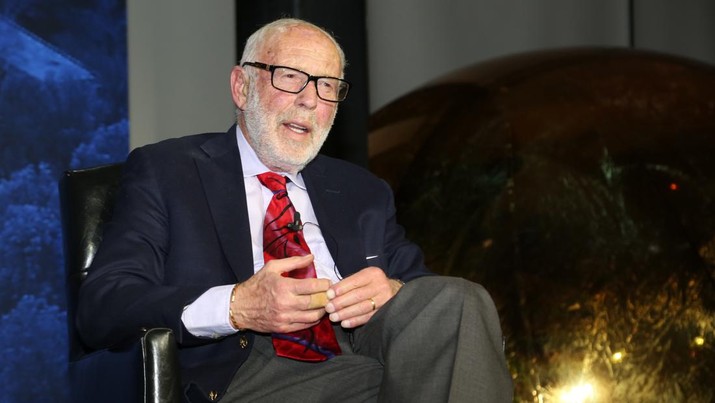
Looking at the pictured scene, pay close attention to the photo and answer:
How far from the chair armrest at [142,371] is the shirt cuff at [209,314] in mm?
135

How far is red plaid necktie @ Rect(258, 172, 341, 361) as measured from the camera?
6.87 feet

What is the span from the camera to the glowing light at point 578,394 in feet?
9.16

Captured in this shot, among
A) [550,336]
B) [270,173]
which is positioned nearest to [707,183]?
[550,336]

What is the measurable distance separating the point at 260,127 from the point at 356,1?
1.35 metres

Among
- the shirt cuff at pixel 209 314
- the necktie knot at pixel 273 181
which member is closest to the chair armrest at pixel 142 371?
the shirt cuff at pixel 209 314

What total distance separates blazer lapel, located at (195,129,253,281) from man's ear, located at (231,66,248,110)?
132 millimetres

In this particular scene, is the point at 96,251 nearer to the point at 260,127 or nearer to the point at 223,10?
the point at 260,127

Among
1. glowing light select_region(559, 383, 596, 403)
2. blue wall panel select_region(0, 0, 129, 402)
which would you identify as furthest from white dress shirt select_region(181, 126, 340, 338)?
blue wall panel select_region(0, 0, 129, 402)

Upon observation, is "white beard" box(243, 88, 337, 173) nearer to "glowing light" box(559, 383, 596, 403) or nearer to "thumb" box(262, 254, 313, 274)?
"thumb" box(262, 254, 313, 274)

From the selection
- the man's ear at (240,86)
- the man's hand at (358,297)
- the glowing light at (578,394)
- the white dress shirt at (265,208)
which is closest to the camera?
the man's hand at (358,297)

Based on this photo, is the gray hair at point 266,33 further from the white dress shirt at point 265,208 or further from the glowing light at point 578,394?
the glowing light at point 578,394

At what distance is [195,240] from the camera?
215 cm

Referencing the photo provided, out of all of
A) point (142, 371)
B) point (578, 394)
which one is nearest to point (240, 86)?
point (142, 371)

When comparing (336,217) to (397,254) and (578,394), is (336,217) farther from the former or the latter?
(578,394)
